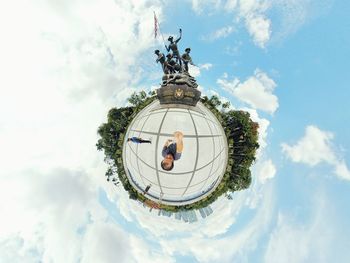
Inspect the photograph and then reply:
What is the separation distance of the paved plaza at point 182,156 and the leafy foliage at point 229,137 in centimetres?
212

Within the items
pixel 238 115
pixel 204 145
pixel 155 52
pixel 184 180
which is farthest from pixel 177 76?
pixel 238 115

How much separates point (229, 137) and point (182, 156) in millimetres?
5603

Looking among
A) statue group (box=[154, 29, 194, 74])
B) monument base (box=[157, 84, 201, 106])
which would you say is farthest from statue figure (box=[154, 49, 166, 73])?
monument base (box=[157, 84, 201, 106])

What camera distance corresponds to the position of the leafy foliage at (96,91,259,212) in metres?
20.5

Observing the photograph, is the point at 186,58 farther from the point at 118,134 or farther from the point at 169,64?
the point at 118,134

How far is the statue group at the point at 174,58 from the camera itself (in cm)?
1833

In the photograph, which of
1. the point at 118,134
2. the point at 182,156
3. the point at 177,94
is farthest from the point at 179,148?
the point at 118,134

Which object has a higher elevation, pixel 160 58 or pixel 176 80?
pixel 160 58

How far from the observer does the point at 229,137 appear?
20.5 metres

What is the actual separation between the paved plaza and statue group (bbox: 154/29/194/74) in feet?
6.53

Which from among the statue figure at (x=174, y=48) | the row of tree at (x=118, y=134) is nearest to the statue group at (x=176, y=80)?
the statue figure at (x=174, y=48)

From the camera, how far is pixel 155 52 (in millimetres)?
18625

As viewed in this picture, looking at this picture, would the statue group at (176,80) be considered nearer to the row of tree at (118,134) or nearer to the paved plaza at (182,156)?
the paved plaza at (182,156)

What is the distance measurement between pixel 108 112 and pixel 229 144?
338 inches
